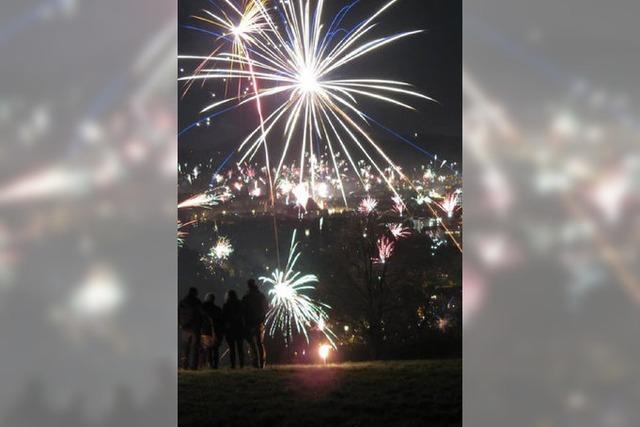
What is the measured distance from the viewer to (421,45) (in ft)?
10.1

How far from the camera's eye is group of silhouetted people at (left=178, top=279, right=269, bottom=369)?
3.03 metres

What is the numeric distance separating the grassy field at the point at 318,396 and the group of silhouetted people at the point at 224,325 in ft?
0.24

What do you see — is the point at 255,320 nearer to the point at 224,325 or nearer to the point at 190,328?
the point at 224,325

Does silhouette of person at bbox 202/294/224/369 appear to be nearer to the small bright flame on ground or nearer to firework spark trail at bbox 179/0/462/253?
the small bright flame on ground

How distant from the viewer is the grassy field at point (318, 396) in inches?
119
